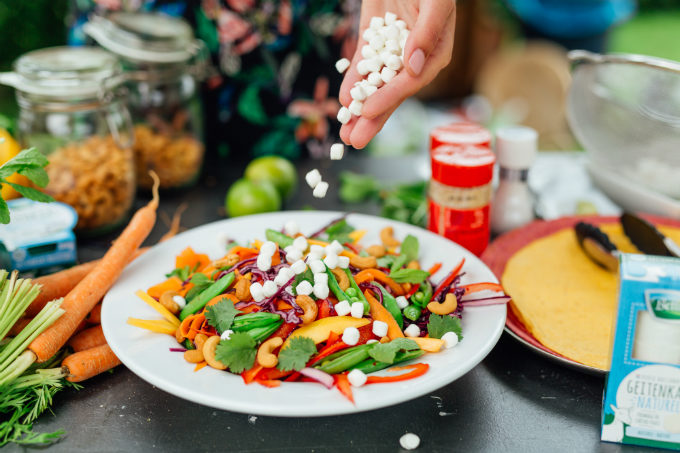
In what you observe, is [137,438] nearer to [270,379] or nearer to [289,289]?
[270,379]

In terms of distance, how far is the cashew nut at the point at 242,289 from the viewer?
50.3 inches

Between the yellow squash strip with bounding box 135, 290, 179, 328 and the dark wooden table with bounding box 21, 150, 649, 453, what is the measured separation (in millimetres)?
145

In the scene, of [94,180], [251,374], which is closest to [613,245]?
[251,374]

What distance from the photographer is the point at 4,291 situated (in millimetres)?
1235

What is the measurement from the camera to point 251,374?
1.10 metres

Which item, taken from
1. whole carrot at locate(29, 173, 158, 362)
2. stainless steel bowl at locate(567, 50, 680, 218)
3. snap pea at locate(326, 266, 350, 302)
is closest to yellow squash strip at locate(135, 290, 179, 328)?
whole carrot at locate(29, 173, 158, 362)

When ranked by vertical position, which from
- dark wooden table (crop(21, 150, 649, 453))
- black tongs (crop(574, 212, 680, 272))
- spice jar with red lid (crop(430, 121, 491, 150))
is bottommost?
dark wooden table (crop(21, 150, 649, 453))

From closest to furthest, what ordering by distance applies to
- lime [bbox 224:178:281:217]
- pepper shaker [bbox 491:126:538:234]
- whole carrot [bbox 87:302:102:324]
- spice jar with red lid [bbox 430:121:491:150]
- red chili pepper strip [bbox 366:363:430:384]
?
red chili pepper strip [bbox 366:363:430:384] < whole carrot [bbox 87:302:102:324] < spice jar with red lid [bbox 430:121:491:150] < pepper shaker [bbox 491:126:538:234] < lime [bbox 224:178:281:217]

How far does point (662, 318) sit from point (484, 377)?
1.38 ft

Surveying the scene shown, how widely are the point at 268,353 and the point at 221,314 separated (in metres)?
0.15

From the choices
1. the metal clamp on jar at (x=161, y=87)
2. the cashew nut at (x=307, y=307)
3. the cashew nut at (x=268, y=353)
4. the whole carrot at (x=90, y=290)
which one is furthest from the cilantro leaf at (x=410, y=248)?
the metal clamp on jar at (x=161, y=87)

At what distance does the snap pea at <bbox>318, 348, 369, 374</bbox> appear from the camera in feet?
3.71

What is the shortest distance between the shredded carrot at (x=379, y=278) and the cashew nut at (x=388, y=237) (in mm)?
223

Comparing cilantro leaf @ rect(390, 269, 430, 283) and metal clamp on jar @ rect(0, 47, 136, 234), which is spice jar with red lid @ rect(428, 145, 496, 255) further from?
metal clamp on jar @ rect(0, 47, 136, 234)
